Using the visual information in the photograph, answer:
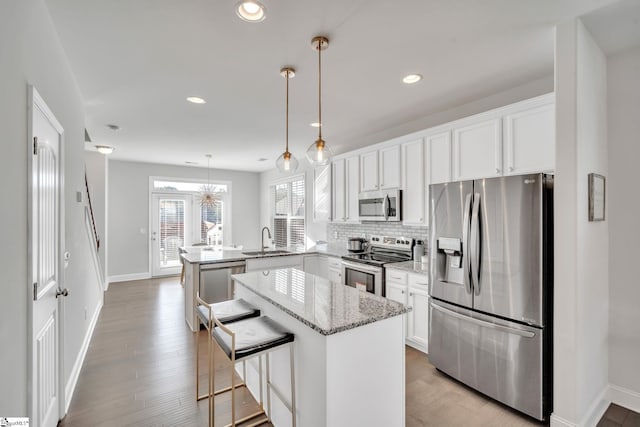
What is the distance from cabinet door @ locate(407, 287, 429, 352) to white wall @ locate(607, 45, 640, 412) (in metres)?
1.42

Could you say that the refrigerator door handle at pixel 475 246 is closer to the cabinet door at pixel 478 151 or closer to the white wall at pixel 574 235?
the white wall at pixel 574 235

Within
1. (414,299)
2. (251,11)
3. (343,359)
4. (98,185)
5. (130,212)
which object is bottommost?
(414,299)

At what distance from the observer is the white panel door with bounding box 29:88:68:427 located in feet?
5.01

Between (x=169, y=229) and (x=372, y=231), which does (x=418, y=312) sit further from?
(x=169, y=229)

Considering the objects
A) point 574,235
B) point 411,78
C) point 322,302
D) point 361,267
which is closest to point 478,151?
point 411,78

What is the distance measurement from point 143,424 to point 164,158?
5485 millimetres

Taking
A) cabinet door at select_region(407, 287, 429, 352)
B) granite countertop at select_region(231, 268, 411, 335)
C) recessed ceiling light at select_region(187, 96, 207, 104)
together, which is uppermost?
recessed ceiling light at select_region(187, 96, 207, 104)

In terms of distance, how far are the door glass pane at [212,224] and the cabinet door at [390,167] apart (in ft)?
16.5

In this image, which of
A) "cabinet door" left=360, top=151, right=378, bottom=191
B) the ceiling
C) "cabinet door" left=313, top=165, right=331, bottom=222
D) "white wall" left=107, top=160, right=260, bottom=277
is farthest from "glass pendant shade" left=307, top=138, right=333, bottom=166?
"white wall" left=107, top=160, right=260, bottom=277

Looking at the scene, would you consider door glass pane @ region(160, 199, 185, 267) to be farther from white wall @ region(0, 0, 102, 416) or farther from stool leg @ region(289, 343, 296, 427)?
stool leg @ region(289, 343, 296, 427)

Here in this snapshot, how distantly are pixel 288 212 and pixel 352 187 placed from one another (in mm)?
2733

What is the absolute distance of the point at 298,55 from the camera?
7.52ft

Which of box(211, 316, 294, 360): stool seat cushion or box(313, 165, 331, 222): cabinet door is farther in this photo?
box(313, 165, 331, 222): cabinet door

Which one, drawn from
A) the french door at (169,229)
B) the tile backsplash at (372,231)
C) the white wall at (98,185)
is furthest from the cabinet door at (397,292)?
the french door at (169,229)
